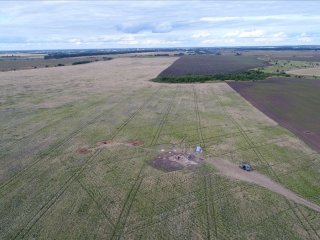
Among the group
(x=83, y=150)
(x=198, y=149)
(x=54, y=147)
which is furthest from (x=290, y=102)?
(x=54, y=147)

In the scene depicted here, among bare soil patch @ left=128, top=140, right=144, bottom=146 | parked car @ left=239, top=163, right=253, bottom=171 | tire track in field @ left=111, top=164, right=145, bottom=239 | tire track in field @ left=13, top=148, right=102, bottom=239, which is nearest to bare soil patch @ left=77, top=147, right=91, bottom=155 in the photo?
tire track in field @ left=13, top=148, right=102, bottom=239

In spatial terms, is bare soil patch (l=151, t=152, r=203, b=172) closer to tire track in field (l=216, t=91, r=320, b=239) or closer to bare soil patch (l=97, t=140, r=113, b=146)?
tire track in field (l=216, t=91, r=320, b=239)

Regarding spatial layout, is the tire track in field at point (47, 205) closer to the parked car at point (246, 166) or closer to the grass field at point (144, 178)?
the grass field at point (144, 178)

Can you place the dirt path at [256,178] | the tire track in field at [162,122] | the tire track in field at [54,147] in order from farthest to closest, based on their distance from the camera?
the tire track in field at [162,122]
the tire track in field at [54,147]
the dirt path at [256,178]

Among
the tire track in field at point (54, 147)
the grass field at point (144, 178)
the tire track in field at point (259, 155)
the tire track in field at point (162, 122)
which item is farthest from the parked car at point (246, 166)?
the tire track in field at point (54, 147)

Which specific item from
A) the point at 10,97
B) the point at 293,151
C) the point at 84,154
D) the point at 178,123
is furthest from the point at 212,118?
the point at 10,97

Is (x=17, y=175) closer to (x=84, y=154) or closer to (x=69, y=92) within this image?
(x=84, y=154)
